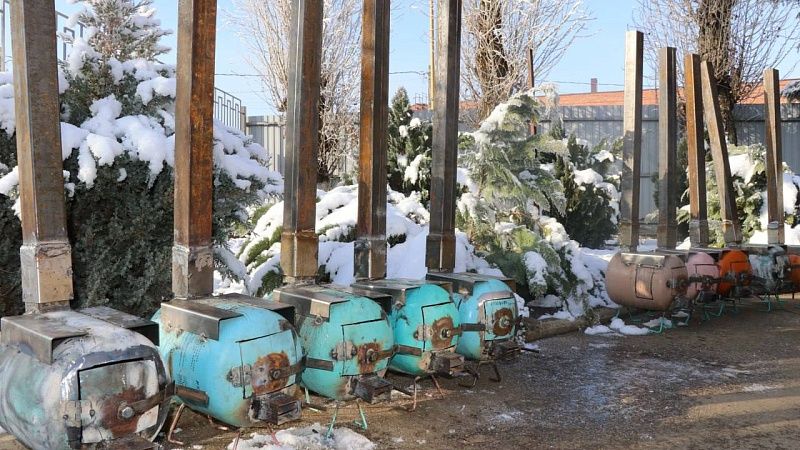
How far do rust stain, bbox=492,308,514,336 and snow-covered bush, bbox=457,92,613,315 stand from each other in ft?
8.24

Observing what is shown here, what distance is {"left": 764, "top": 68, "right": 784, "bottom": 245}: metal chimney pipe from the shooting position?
1123 cm

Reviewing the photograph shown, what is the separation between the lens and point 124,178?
5.32 metres

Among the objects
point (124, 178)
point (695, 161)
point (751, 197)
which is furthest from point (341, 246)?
point (751, 197)

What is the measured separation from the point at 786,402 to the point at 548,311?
3512 mm

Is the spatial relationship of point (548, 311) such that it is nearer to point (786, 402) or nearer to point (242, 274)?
point (786, 402)

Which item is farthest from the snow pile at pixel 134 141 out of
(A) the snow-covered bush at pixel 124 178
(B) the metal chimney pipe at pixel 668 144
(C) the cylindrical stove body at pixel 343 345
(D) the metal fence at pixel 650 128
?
(D) the metal fence at pixel 650 128

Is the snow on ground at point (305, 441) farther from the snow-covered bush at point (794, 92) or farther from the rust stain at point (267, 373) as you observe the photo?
the snow-covered bush at point (794, 92)

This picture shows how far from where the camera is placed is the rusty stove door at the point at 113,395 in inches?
116

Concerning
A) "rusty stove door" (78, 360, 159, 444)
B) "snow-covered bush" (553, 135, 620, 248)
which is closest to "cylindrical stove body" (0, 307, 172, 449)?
"rusty stove door" (78, 360, 159, 444)

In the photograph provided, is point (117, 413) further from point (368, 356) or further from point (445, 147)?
point (445, 147)

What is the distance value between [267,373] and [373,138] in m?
2.97

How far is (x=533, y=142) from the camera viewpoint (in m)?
8.90

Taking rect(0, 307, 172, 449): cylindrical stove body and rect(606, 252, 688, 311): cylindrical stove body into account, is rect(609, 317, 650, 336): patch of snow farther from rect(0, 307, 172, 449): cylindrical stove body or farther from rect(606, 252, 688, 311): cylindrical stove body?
rect(0, 307, 172, 449): cylindrical stove body

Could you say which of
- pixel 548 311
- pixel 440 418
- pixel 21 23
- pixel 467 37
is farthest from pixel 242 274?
pixel 467 37
